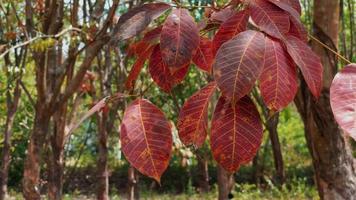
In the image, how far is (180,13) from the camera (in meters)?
0.80

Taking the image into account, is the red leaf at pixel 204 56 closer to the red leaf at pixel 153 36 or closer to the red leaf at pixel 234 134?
the red leaf at pixel 153 36

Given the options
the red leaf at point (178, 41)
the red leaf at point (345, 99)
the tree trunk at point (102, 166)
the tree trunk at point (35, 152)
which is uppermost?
the red leaf at point (178, 41)

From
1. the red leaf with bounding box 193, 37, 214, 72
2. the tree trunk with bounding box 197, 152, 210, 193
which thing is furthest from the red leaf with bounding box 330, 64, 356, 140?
the tree trunk with bounding box 197, 152, 210, 193

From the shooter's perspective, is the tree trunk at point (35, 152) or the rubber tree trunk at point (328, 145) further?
the tree trunk at point (35, 152)

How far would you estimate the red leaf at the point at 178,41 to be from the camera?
75 cm

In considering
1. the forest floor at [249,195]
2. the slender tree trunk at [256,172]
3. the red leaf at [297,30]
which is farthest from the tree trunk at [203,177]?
the red leaf at [297,30]

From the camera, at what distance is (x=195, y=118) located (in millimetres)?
769

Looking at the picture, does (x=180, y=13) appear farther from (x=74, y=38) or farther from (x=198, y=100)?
(x=74, y=38)

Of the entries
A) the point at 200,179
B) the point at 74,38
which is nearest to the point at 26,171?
the point at 74,38

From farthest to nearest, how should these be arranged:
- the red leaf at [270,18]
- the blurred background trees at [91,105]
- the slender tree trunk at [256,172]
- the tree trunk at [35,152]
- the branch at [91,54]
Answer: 1. the slender tree trunk at [256,172]
2. the tree trunk at [35,152]
3. the branch at [91,54]
4. the blurred background trees at [91,105]
5. the red leaf at [270,18]

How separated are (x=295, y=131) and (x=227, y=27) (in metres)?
14.3

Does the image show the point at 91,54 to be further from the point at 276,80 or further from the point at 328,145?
the point at 276,80

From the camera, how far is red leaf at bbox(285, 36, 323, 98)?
721 millimetres

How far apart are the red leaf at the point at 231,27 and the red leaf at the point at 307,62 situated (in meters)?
0.07
